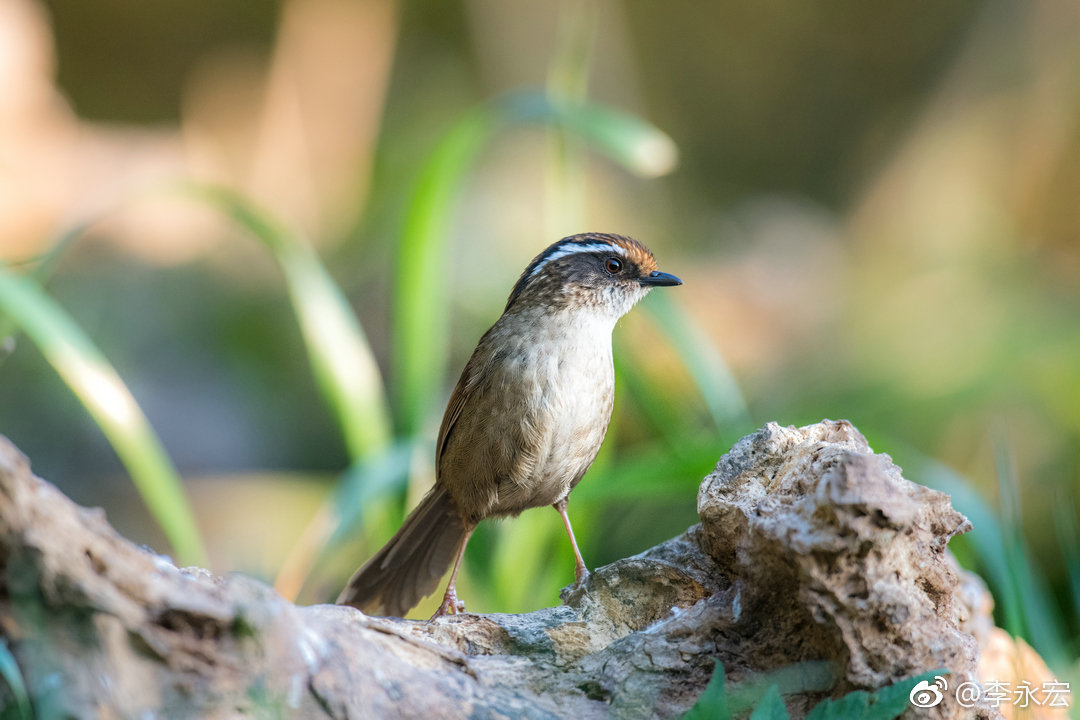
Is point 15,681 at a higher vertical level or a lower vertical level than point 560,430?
lower

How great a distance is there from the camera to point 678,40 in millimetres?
14789

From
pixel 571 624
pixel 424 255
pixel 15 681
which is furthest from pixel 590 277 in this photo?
pixel 15 681

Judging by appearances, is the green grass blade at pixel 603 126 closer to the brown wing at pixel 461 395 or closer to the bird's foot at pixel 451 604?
the brown wing at pixel 461 395

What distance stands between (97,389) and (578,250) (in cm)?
240

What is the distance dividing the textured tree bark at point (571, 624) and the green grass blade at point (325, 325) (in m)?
2.41

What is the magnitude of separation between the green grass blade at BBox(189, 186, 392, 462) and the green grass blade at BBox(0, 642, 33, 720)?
3.44 meters

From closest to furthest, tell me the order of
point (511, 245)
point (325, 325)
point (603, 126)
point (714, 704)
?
1. point (714, 704)
2. point (603, 126)
3. point (325, 325)
4. point (511, 245)

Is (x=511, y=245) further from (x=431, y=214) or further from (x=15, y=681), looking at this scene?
(x=15, y=681)

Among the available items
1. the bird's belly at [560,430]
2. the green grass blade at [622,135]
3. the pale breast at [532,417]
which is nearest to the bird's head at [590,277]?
the pale breast at [532,417]

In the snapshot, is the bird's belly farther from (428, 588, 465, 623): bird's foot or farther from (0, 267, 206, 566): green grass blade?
(0, 267, 206, 566): green grass blade

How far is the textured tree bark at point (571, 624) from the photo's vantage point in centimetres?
205

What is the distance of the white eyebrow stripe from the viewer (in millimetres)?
4473

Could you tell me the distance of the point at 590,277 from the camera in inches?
174

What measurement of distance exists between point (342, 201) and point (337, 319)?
8718 mm
